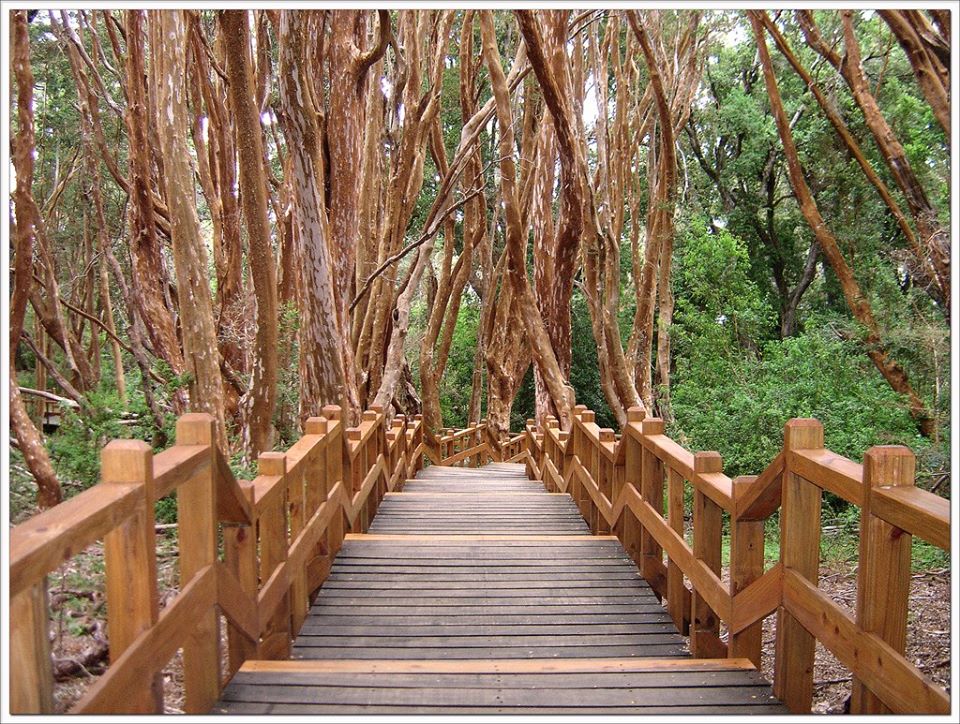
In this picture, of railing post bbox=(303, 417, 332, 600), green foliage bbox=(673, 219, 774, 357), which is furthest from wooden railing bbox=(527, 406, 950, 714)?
green foliage bbox=(673, 219, 774, 357)

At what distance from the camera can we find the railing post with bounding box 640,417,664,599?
14.3 feet

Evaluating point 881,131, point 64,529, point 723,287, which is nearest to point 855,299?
point 881,131

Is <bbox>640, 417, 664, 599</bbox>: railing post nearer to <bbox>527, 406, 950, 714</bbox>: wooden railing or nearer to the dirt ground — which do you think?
<bbox>527, 406, 950, 714</bbox>: wooden railing

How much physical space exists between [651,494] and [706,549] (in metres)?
0.92

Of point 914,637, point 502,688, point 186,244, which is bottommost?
point 914,637

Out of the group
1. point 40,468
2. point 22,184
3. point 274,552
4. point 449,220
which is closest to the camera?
point 274,552

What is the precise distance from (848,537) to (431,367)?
363 inches

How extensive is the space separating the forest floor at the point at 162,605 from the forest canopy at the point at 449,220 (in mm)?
1310

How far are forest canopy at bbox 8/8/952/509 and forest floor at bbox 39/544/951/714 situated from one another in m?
Answer: 1.31

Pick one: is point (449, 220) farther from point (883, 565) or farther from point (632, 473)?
point (883, 565)

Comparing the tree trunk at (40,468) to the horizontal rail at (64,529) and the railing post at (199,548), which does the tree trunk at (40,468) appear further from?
the horizontal rail at (64,529)

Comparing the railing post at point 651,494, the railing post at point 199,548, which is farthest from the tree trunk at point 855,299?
the railing post at point 199,548

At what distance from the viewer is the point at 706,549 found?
3.48 meters

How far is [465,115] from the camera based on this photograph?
1317cm
